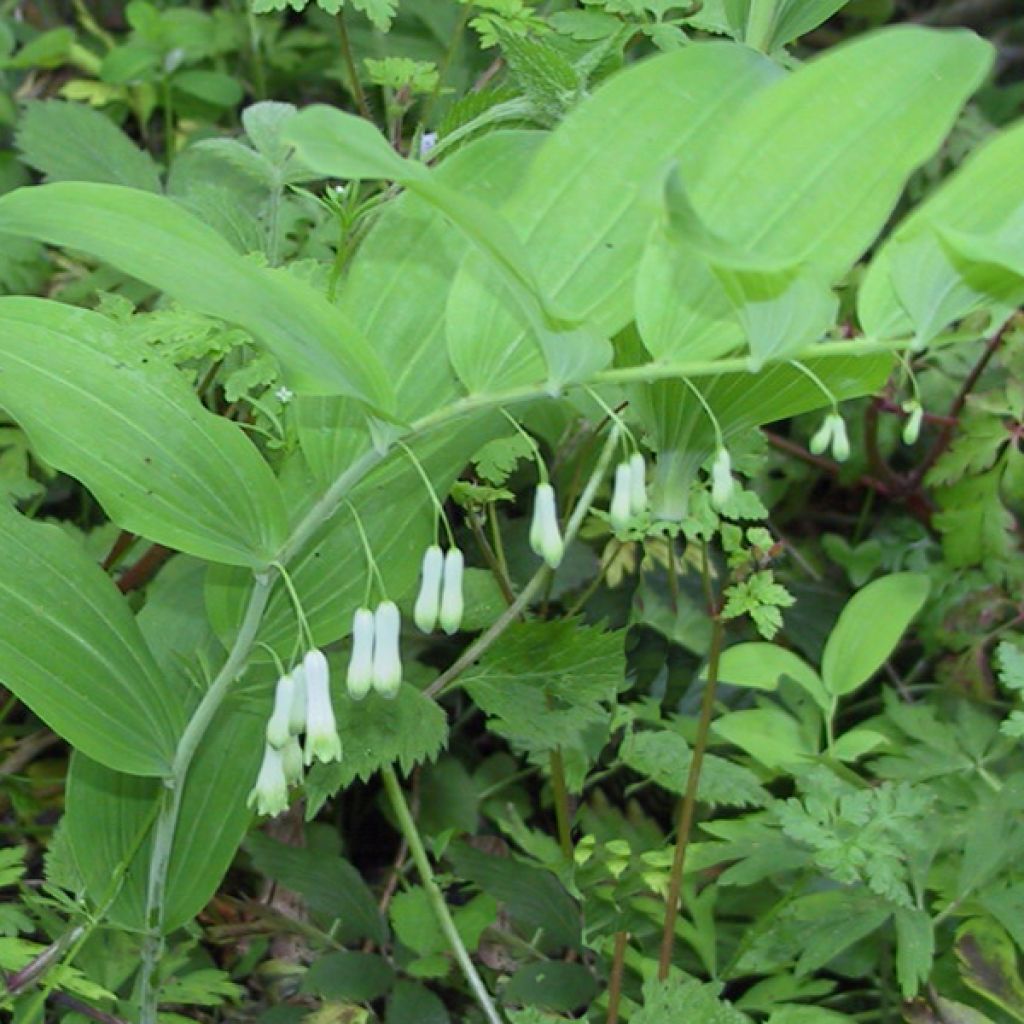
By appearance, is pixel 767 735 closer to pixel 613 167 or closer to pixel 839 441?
pixel 839 441


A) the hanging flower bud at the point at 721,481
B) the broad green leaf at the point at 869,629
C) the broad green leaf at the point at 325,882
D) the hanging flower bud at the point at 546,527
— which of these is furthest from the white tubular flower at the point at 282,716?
the broad green leaf at the point at 869,629

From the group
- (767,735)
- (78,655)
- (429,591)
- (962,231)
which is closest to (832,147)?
(962,231)

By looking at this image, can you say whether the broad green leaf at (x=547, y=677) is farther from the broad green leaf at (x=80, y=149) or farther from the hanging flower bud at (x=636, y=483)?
the broad green leaf at (x=80, y=149)

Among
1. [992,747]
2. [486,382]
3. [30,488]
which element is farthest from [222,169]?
[992,747]

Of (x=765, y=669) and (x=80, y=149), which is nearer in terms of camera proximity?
(x=765, y=669)

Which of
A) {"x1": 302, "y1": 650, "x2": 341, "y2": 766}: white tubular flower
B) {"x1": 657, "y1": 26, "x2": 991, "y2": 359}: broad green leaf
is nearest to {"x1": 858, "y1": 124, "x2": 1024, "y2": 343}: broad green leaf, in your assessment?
{"x1": 657, "y1": 26, "x2": 991, "y2": 359}: broad green leaf

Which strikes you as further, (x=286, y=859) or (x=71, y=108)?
(x=71, y=108)

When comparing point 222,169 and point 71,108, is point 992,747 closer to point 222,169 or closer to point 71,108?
point 222,169
